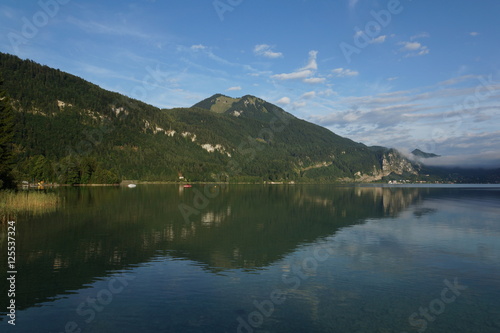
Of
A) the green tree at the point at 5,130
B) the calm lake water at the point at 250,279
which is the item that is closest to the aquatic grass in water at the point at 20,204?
the green tree at the point at 5,130

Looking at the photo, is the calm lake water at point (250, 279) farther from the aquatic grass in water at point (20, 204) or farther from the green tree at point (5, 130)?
the green tree at point (5, 130)

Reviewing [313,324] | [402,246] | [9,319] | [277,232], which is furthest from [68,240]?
[402,246]

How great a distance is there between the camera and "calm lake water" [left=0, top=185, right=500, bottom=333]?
76.3ft

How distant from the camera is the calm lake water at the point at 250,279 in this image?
2327 cm

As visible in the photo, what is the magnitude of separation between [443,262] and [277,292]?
77.8ft

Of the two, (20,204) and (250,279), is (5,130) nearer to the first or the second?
(20,204)

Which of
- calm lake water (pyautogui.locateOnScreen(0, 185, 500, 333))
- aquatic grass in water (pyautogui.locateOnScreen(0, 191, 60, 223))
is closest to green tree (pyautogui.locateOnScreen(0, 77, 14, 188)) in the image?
aquatic grass in water (pyautogui.locateOnScreen(0, 191, 60, 223))

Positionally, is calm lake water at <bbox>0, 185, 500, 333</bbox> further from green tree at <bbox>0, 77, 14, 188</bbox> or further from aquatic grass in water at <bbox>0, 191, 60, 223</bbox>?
green tree at <bbox>0, 77, 14, 188</bbox>

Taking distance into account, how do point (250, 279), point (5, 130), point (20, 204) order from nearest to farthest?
point (250, 279), point (5, 130), point (20, 204)

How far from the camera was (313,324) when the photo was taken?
74.6 feet

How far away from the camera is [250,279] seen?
32719 mm

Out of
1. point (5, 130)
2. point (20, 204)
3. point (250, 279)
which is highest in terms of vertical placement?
point (5, 130)

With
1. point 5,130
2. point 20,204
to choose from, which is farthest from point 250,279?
point 5,130

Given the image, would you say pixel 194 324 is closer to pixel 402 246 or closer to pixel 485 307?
pixel 485 307
